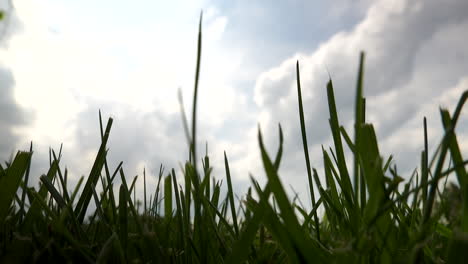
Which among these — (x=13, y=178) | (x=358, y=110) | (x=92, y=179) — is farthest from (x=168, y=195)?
(x=358, y=110)

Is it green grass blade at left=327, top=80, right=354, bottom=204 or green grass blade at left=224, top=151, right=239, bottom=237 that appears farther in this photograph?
green grass blade at left=224, top=151, right=239, bottom=237

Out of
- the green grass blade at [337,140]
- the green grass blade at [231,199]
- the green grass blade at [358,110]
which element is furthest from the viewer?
the green grass blade at [231,199]

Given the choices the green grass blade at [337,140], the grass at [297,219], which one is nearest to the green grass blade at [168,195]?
the grass at [297,219]

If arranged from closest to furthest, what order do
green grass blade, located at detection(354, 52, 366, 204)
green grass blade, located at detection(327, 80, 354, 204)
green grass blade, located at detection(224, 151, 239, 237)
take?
green grass blade, located at detection(354, 52, 366, 204), green grass blade, located at detection(327, 80, 354, 204), green grass blade, located at detection(224, 151, 239, 237)

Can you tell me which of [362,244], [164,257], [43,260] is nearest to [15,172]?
[43,260]

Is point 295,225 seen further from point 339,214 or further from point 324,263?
point 339,214

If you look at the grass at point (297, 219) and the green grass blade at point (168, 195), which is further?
the green grass blade at point (168, 195)

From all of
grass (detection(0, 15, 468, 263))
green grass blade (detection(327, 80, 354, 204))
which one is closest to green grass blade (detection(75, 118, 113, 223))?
grass (detection(0, 15, 468, 263))

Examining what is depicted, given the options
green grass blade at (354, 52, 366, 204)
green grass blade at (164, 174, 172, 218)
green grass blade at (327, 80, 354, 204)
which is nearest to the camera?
green grass blade at (354, 52, 366, 204)

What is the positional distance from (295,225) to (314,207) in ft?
1.42

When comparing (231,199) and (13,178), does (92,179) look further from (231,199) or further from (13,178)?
(231,199)

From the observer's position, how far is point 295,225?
2.29 feet

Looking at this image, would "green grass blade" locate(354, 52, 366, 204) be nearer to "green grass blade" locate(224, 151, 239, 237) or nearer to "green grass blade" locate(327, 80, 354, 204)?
"green grass blade" locate(327, 80, 354, 204)

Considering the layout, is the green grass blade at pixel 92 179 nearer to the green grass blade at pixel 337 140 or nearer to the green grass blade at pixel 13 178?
the green grass blade at pixel 13 178
